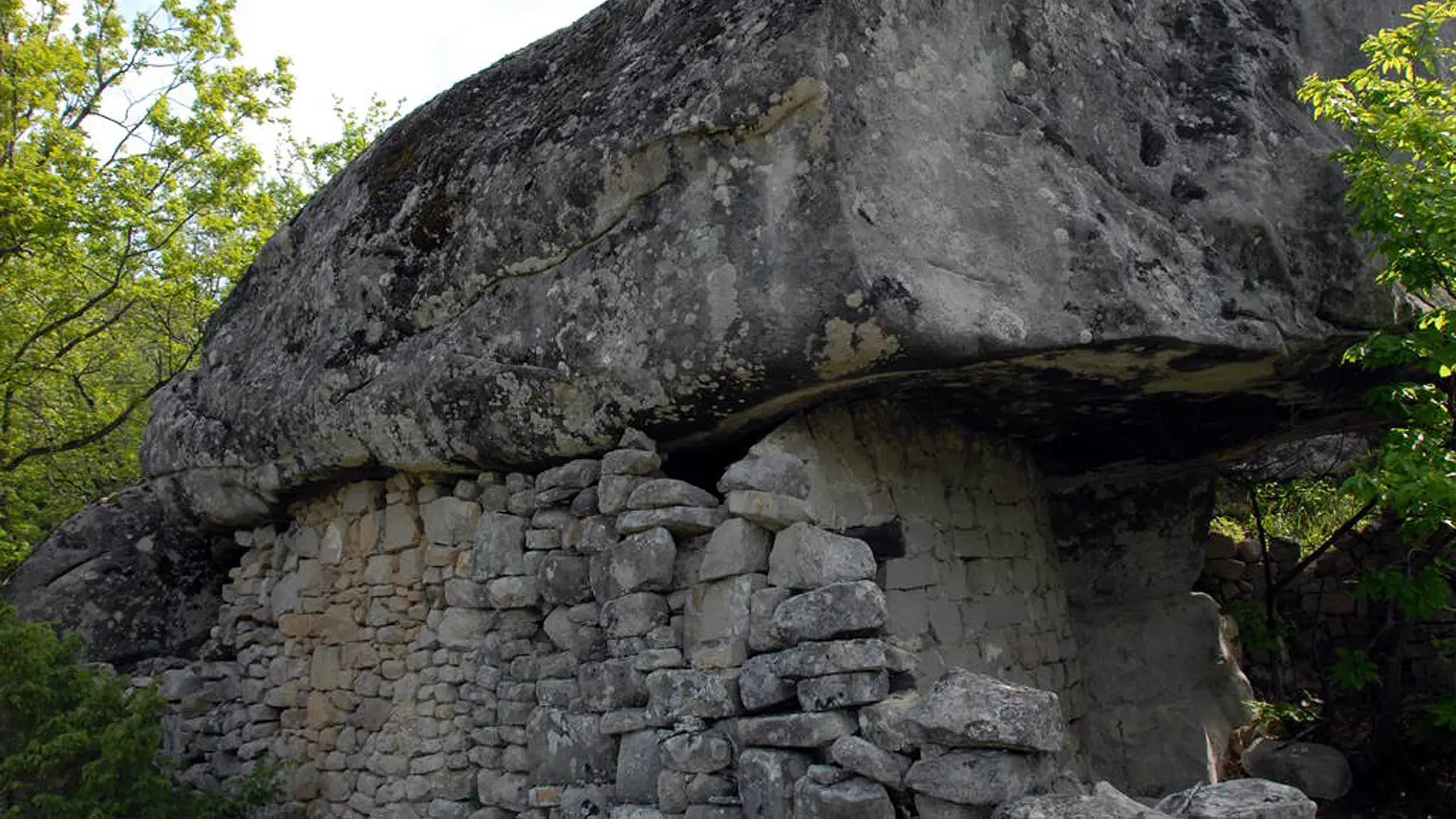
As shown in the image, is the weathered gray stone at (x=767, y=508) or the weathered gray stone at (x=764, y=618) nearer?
the weathered gray stone at (x=764, y=618)

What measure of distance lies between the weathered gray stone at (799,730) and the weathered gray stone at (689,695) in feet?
0.60

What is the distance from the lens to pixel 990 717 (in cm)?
307

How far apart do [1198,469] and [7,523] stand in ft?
33.0

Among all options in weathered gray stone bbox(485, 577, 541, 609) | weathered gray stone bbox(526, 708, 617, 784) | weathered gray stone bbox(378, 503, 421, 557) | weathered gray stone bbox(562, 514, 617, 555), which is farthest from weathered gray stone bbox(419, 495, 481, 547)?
weathered gray stone bbox(526, 708, 617, 784)

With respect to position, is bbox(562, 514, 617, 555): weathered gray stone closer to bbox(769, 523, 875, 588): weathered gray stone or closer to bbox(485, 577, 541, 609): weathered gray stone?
bbox(485, 577, 541, 609): weathered gray stone

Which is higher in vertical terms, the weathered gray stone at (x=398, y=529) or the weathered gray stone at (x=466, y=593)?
the weathered gray stone at (x=398, y=529)

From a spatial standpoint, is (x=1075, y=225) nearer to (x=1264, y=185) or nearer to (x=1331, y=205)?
(x=1264, y=185)

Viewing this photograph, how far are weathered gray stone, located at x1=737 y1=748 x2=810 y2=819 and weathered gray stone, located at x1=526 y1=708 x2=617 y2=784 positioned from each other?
31.3 inches

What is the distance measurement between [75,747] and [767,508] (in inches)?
141

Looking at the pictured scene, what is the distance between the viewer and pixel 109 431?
10930 mm

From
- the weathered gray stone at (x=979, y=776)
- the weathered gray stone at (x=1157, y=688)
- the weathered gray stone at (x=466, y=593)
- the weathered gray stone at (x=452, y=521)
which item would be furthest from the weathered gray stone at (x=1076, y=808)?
the weathered gray stone at (x=1157, y=688)

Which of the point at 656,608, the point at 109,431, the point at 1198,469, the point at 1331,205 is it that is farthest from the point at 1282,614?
the point at 109,431

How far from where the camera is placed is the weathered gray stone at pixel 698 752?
12.4 ft

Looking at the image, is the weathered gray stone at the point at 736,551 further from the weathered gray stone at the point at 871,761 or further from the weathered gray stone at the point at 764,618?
the weathered gray stone at the point at 871,761
